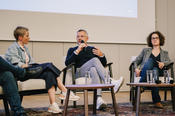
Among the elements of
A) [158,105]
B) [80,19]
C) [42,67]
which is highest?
[80,19]

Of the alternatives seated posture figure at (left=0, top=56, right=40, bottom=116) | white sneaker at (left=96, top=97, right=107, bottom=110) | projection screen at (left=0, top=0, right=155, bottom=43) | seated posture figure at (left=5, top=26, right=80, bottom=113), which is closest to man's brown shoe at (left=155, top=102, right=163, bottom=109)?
white sneaker at (left=96, top=97, right=107, bottom=110)

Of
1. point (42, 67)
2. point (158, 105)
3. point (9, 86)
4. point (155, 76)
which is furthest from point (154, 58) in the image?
point (9, 86)

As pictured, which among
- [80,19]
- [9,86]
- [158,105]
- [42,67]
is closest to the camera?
[9,86]

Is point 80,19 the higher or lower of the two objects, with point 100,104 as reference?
higher

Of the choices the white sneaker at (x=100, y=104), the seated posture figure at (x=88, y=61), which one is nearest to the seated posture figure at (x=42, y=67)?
the white sneaker at (x=100, y=104)

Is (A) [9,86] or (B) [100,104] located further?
(B) [100,104]

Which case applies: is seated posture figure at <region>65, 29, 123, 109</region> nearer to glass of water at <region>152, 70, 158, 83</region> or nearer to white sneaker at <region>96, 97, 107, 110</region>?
white sneaker at <region>96, 97, 107, 110</region>

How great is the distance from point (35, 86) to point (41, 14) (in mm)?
2052

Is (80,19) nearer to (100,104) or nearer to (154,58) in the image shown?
(154,58)

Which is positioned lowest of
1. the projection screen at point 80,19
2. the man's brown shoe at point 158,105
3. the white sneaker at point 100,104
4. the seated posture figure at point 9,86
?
the man's brown shoe at point 158,105

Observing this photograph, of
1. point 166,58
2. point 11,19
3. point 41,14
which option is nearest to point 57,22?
point 41,14

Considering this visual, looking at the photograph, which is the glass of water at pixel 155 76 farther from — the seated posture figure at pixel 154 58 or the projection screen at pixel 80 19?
the projection screen at pixel 80 19

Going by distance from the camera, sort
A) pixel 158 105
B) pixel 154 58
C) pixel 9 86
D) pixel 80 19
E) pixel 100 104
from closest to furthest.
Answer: pixel 9 86 → pixel 100 104 → pixel 158 105 → pixel 154 58 → pixel 80 19

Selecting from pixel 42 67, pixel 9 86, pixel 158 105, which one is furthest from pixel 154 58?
pixel 9 86
